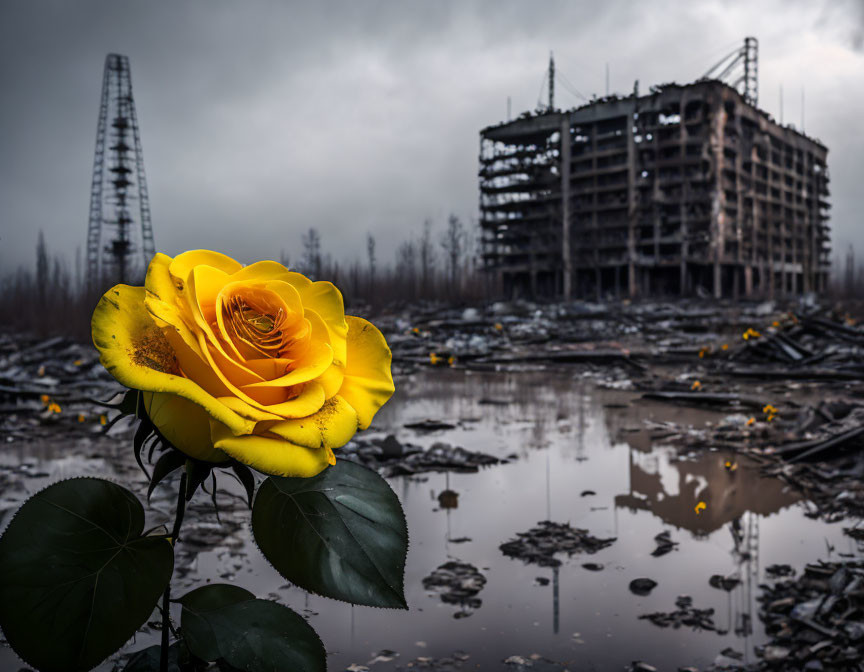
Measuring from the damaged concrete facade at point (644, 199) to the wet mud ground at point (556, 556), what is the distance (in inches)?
1545

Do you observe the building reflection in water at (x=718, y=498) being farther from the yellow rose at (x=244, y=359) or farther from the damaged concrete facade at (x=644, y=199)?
the damaged concrete facade at (x=644, y=199)

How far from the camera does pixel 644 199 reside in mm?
44281

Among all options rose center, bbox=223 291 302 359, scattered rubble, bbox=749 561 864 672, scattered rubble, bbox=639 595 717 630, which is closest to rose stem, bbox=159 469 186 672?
rose center, bbox=223 291 302 359

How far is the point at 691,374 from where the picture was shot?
13.1m

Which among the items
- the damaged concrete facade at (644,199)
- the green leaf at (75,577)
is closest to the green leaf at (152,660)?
the green leaf at (75,577)

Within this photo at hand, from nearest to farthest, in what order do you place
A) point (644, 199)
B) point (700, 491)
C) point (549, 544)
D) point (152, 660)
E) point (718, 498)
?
point (152, 660) < point (549, 544) < point (718, 498) < point (700, 491) < point (644, 199)

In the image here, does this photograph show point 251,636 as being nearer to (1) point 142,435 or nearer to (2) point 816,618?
(1) point 142,435

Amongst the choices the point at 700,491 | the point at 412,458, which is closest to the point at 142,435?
the point at 700,491

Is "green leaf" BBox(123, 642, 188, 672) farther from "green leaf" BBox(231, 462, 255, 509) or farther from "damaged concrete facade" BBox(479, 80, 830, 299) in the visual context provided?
"damaged concrete facade" BBox(479, 80, 830, 299)

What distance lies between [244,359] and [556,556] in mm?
3825

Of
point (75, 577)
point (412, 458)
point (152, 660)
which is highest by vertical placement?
point (75, 577)

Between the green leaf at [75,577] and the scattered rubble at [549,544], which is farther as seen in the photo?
the scattered rubble at [549,544]

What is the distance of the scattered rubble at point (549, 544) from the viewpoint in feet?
13.1

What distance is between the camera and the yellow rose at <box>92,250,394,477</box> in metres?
0.55
